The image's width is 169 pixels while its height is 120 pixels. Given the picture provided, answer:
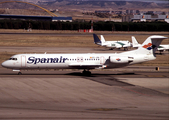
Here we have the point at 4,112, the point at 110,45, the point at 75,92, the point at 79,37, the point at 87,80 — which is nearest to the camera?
the point at 4,112

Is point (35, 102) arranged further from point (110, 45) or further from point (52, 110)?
point (110, 45)

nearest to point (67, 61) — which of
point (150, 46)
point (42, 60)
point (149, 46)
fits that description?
point (42, 60)

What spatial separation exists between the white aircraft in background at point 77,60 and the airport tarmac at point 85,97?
165 centimetres

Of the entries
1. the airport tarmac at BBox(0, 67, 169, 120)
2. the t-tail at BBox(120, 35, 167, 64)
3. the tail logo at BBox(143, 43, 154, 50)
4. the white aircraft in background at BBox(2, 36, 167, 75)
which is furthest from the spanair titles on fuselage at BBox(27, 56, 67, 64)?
the tail logo at BBox(143, 43, 154, 50)

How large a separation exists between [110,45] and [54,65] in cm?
4287

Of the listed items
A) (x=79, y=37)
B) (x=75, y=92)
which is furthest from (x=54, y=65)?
(x=79, y=37)

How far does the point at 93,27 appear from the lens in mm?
142250

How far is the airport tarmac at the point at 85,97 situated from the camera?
76.8ft

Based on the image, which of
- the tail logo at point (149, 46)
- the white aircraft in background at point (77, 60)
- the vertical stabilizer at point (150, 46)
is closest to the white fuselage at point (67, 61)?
the white aircraft in background at point (77, 60)

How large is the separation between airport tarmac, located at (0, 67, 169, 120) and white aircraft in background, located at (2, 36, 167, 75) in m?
1.65

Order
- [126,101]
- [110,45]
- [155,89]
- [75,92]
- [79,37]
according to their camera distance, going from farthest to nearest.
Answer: [79,37]
[110,45]
[155,89]
[75,92]
[126,101]

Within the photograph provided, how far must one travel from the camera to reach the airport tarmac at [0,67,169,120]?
922 inches

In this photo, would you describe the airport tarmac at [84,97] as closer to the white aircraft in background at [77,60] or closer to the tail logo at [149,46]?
the white aircraft in background at [77,60]

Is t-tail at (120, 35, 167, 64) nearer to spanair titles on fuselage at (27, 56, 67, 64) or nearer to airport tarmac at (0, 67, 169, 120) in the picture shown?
airport tarmac at (0, 67, 169, 120)
